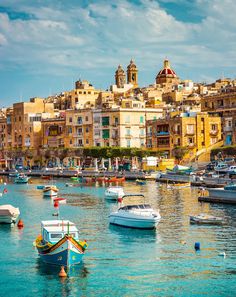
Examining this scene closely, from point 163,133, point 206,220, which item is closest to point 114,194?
point 206,220

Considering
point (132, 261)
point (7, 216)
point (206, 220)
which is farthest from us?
point (7, 216)

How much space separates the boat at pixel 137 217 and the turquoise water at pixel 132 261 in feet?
2.10

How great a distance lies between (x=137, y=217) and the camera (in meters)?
48.5

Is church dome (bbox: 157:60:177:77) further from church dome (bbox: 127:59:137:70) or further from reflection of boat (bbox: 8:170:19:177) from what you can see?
reflection of boat (bbox: 8:170:19:177)

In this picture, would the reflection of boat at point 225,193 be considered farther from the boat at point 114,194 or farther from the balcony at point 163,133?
the balcony at point 163,133

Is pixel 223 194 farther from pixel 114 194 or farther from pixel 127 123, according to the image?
pixel 127 123

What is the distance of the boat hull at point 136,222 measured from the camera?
157 feet

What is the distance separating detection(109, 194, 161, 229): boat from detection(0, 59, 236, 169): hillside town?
2374 inches

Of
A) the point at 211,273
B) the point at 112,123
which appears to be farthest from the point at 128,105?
the point at 211,273

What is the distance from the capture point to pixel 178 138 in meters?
112

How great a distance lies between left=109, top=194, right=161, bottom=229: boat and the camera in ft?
157

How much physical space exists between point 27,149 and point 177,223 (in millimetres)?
96949

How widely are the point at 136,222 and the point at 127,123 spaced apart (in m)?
75.3

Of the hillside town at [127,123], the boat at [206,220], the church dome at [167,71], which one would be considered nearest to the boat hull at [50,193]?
the boat at [206,220]
